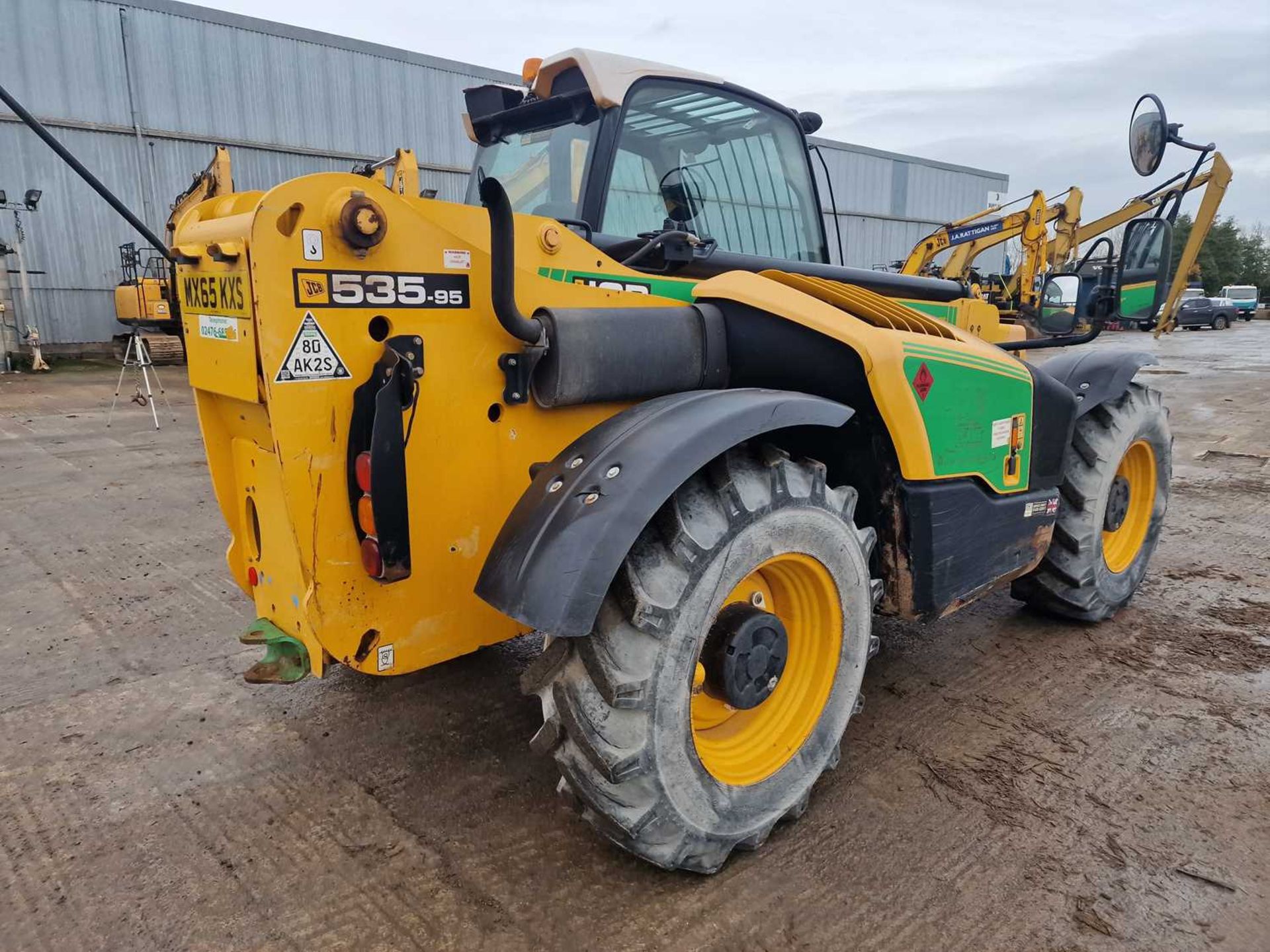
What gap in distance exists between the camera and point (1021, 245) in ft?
52.3

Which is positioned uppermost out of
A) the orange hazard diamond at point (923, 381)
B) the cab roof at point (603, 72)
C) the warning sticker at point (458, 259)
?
the cab roof at point (603, 72)

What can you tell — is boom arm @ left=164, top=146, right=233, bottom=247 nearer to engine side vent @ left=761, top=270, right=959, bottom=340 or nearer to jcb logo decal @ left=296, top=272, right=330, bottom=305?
jcb logo decal @ left=296, top=272, right=330, bottom=305

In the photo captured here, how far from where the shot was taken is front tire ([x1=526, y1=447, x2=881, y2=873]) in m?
2.13

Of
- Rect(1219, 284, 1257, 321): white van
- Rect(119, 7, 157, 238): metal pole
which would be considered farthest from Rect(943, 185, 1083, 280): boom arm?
Rect(1219, 284, 1257, 321): white van

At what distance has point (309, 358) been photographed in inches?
82.1

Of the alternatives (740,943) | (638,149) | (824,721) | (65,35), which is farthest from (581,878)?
(65,35)

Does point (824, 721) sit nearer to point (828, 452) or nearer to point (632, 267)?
point (828, 452)

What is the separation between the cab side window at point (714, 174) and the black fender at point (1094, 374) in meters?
1.20

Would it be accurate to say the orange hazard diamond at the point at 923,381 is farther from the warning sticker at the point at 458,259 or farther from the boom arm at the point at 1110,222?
the boom arm at the point at 1110,222

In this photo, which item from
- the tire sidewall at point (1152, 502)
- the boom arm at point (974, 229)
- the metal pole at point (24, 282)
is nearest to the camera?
the tire sidewall at point (1152, 502)

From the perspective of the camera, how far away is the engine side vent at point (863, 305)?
2896 millimetres

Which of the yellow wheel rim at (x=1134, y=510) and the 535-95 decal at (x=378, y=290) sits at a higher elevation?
the 535-95 decal at (x=378, y=290)

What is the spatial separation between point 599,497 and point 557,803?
3.76ft

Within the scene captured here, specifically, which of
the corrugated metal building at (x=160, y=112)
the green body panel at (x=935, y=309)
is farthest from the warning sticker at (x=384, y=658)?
the corrugated metal building at (x=160, y=112)
